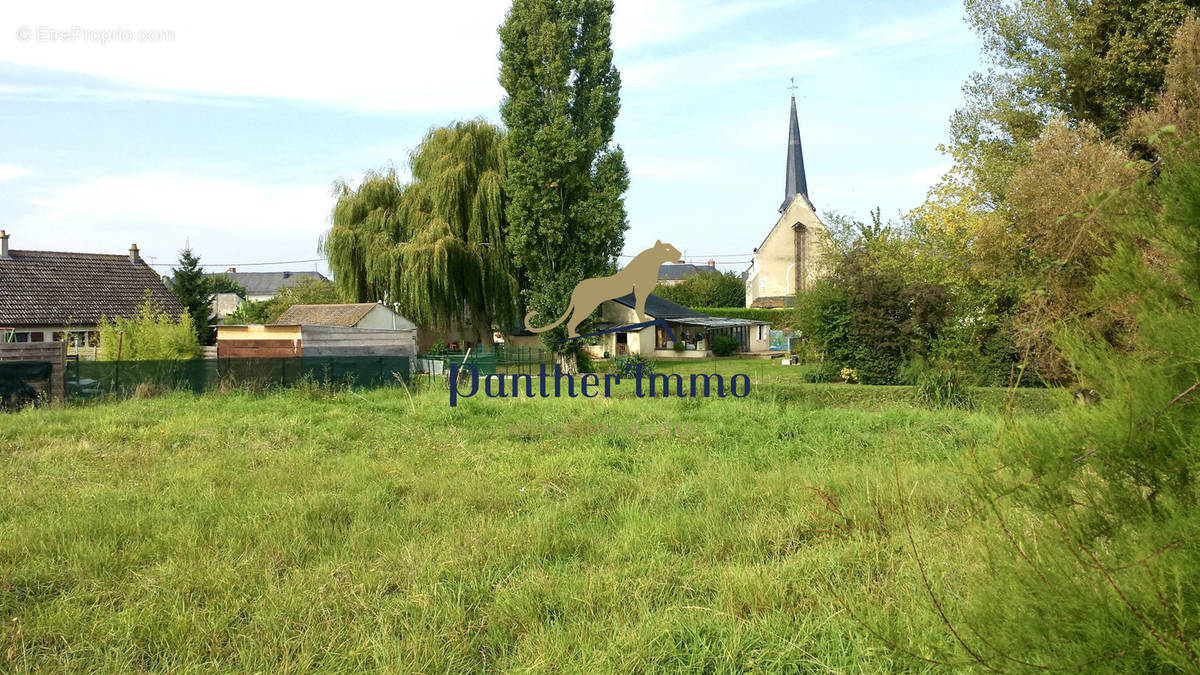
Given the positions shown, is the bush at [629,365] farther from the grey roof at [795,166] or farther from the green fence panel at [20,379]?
the grey roof at [795,166]

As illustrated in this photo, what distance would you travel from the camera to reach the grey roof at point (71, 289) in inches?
1087

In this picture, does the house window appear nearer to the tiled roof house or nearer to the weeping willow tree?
the tiled roof house

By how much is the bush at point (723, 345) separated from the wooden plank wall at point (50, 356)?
2827cm

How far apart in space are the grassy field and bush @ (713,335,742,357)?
90.0 ft

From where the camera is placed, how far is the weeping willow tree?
1022 inches

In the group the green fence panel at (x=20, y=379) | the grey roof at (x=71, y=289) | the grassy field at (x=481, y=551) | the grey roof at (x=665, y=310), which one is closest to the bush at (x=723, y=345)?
the grey roof at (x=665, y=310)

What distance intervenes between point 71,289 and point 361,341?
1762 centimetres

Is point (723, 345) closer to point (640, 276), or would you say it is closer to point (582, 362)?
point (582, 362)

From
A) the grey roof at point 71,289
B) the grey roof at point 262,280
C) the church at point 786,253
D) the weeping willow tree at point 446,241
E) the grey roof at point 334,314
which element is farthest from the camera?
the grey roof at point 262,280

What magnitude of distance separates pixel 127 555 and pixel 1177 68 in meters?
15.3

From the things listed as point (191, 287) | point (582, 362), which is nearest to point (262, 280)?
point (191, 287)

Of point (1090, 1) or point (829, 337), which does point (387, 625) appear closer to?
point (829, 337)

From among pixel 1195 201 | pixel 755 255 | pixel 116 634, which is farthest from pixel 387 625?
pixel 755 255

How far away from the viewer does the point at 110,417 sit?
11070mm
